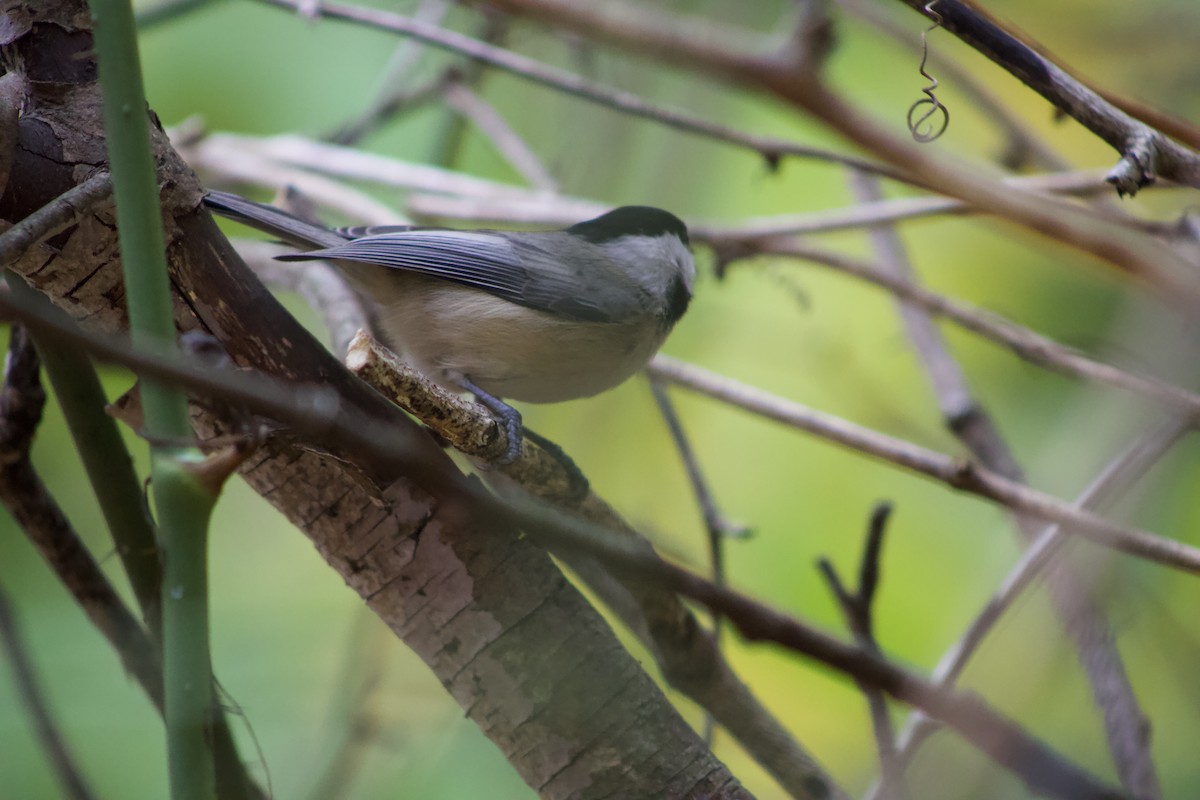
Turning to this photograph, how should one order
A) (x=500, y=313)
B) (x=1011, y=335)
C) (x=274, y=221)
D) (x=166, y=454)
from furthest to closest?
1. (x=500, y=313)
2. (x=1011, y=335)
3. (x=274, y=221)
4. (x=166, y=454)

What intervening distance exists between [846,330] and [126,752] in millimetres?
2684

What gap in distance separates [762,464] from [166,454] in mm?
2652

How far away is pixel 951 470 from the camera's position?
183 cm

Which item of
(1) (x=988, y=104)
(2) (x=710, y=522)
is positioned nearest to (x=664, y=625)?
(2) (x=710, y=522)

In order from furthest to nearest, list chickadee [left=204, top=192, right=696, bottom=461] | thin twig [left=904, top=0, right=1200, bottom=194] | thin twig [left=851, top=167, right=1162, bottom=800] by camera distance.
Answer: chickadee [left=204, top=192, right=696, bottom=461] < thin twig [left=851, top=167, right=1162, bottom=800] < thin twig [left=904, top=0, right=1200, bottom=194]

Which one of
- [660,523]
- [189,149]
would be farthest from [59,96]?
[660,523]

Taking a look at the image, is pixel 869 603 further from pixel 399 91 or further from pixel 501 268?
pixel 399 91

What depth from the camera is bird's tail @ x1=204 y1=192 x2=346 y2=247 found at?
1885mm

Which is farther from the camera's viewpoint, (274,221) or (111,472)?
(274,221)

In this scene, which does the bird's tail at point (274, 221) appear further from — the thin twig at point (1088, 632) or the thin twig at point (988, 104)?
the thin twig at point (1088, 632)

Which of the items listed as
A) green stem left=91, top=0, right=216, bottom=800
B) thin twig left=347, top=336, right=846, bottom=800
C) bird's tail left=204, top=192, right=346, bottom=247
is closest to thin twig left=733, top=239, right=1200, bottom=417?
thin twig left=347, top=336, right=846, bottom=800

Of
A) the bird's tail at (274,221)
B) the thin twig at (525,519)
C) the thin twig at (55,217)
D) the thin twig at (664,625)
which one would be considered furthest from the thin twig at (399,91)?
the thin twig at (525,519)

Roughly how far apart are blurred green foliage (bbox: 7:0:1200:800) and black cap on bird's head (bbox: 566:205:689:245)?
7cm

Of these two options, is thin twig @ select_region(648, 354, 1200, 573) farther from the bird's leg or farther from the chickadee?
the bird's leg
